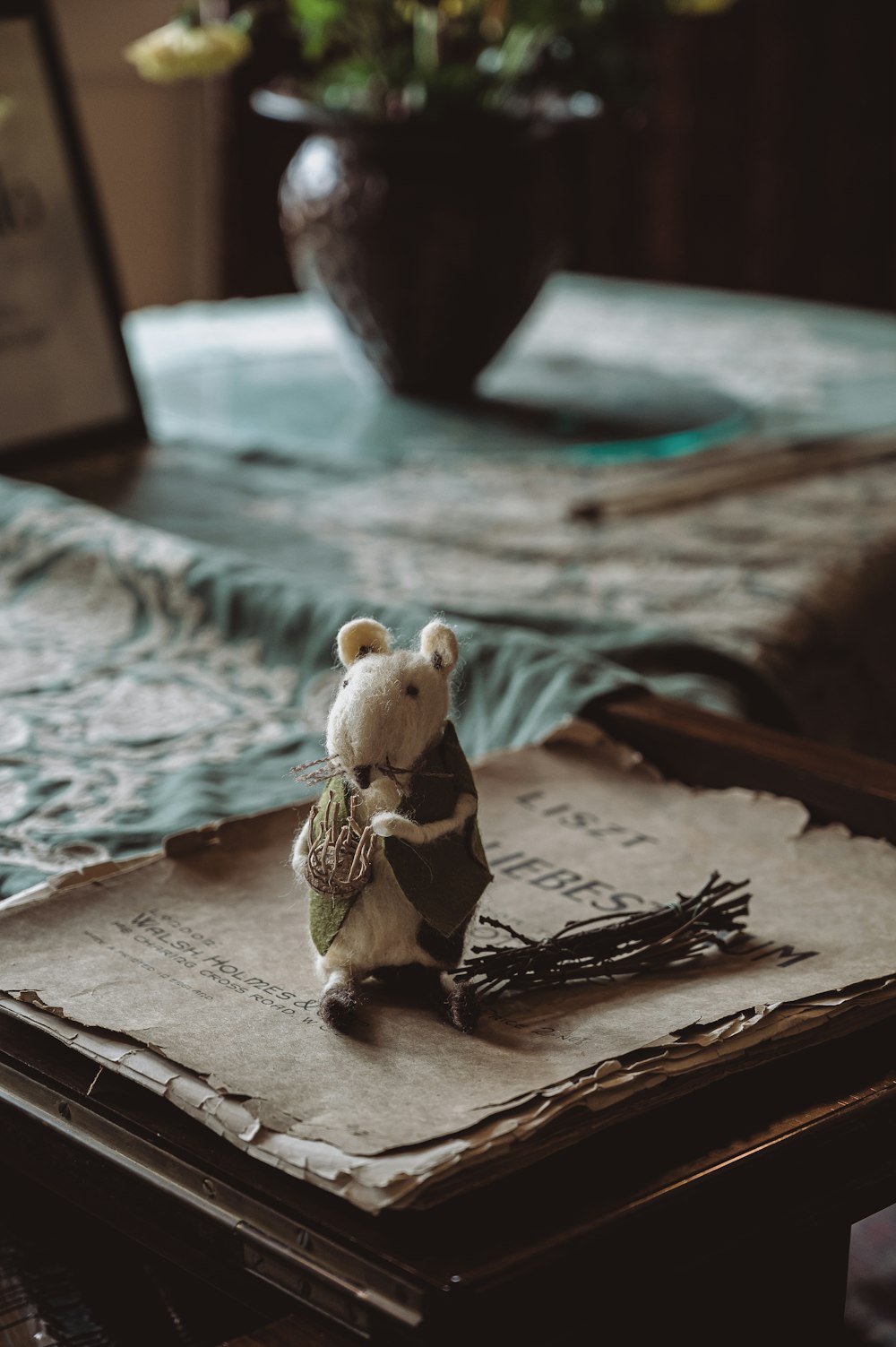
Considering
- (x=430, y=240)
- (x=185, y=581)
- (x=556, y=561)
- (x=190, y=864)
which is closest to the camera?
(x=190, y=864)

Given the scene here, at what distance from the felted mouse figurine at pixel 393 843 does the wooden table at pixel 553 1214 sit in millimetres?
64

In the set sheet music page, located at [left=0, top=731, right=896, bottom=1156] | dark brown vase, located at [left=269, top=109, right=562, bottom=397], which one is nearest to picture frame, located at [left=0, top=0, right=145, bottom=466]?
dark brown vase, located at [left=269, top=109, right=562, bottom=397]

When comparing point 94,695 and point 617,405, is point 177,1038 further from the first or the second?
Result: point 617,405

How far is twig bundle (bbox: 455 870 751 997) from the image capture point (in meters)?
0.47

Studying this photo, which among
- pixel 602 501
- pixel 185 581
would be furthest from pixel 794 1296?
pixel 602 501

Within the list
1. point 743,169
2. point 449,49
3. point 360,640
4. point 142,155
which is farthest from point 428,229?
point 743,169

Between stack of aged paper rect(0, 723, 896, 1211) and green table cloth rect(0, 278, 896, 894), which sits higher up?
stack of aged paper rect(0, 723, 896, 1211)

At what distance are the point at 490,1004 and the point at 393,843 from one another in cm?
6

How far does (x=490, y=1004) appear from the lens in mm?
466

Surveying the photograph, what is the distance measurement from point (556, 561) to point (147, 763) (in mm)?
385

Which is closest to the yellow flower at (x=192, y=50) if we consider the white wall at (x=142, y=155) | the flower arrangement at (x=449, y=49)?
the flower arrangement at (x=449, y=49)

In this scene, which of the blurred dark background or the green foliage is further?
the blurred dark background

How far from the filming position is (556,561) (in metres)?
1.02

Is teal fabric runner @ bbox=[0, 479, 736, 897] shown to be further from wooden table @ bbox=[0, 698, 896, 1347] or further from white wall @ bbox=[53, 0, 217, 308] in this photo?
white wall @ bbox=[53, 0, 217, 308]
